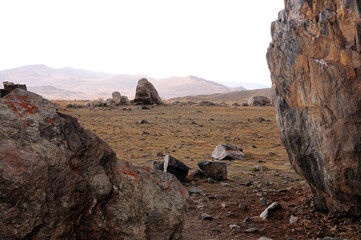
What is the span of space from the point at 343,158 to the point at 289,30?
3681 millimetres

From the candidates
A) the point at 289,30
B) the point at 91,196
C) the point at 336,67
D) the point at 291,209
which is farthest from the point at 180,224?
the point at 289,30

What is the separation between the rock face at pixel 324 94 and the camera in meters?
7.59

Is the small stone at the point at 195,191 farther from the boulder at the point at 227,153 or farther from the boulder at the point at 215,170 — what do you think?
the boulder at the point at 227,153

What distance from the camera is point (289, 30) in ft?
29.3

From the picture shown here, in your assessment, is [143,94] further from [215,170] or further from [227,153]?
[215,170]

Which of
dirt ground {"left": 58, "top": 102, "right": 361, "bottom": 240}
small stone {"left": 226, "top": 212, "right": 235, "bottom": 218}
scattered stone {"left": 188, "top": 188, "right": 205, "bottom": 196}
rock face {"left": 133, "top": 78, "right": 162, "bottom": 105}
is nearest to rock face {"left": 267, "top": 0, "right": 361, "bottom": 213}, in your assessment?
dirt ground {"left": 58, "top": 102, "right": 361, "bottom": 240}

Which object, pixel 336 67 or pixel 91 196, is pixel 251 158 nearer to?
pixel 336 67

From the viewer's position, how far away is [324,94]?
8.02 metres

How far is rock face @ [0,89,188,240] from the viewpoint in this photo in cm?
473

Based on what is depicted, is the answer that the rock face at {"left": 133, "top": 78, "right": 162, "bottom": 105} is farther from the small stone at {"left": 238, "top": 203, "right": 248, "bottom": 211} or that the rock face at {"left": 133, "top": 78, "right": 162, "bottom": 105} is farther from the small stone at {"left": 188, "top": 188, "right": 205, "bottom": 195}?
the small stone at {"left": 238, "top": 203, "right": 248, "bottom": 211}

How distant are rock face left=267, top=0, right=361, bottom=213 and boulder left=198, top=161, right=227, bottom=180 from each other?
458 centimetres

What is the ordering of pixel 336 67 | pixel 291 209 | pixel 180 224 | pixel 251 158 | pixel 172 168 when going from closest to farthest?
pixel 180 224, pixel 336 67, pixel 291 209, pixel 172 168, pixel 251 158

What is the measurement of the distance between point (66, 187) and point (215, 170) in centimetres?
919

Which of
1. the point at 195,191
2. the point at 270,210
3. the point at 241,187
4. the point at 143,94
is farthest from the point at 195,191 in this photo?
the point at 143,94
